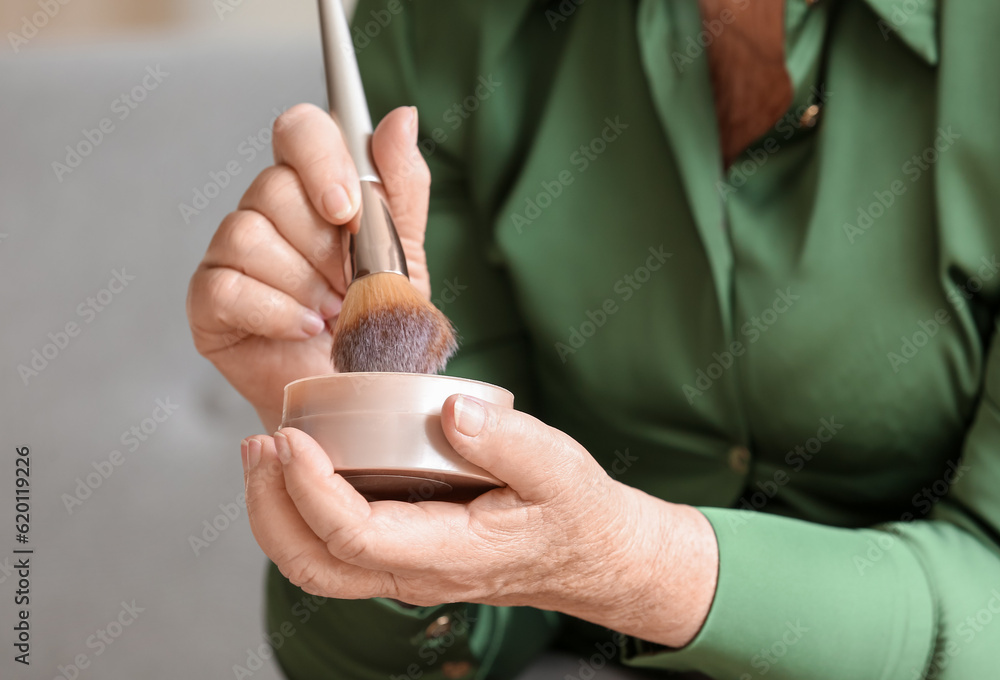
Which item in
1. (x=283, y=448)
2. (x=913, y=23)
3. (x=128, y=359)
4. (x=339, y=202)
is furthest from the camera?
(x=128, y=359)

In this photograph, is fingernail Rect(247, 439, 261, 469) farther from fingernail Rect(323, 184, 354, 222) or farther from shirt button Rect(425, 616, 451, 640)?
shirt button Rect(425, 616, 451, 640)

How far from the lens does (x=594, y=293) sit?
0.65 metres

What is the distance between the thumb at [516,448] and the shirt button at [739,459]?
295mm

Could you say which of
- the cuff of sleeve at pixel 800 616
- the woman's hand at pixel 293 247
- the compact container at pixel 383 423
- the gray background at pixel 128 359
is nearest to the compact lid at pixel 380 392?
the compact container at pixel 383 423

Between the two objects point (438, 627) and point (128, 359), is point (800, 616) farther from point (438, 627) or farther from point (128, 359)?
point (128, 359)

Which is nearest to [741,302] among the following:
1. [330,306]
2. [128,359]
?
[330,306]

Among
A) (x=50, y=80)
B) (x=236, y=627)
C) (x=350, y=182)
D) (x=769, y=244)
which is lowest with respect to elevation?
(x=236, y=627)

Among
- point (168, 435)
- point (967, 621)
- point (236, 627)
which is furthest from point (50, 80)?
point (967, 621)

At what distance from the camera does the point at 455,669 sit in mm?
602

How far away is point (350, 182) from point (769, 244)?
1.06 ft

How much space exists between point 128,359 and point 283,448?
694 mm

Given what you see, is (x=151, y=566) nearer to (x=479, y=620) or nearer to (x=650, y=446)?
(x=479, y=620)

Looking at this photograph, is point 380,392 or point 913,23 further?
point 913,23

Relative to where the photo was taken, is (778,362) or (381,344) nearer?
(381,344)
